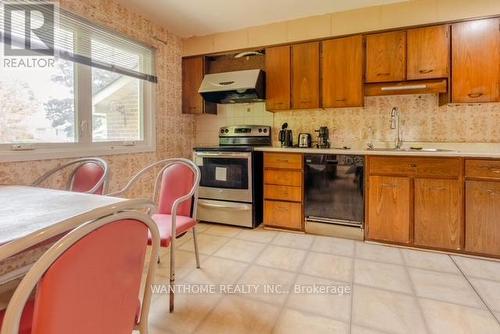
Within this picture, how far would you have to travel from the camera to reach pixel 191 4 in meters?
2.71

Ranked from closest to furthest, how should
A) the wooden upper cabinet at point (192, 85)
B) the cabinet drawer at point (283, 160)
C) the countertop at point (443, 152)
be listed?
the countertop at point (443, 152)
the cabinet drawer at point (283, 160)
the wooden upper cabinet at point (192, 85)

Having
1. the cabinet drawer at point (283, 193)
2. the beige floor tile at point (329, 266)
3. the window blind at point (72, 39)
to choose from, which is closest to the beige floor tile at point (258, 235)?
the cabinet drawer at point (283, 193)

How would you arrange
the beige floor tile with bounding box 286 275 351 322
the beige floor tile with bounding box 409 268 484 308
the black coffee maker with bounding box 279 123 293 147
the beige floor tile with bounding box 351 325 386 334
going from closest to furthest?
1. the beige floor tile with bounding box 351 325 386 334
2. the beige floor tile with bounding box 286 275 351 322
3. the beige floor tile with bounding box 409 268 484 308
4. the black coffee maker with bounding box 279 123 293 147

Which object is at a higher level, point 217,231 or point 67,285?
point 67,285

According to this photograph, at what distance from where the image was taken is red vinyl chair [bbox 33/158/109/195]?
1.95 meters

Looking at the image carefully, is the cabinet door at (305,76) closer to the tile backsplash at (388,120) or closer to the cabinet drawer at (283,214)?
the tile backsplash at (388,120)

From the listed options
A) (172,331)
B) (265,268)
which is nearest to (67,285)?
(172,331)

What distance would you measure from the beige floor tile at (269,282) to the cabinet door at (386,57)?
6.85 ft

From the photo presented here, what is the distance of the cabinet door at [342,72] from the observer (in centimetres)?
283

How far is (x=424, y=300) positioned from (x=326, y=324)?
2.31ft

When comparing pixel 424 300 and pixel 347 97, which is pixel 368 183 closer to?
pixel 347 97

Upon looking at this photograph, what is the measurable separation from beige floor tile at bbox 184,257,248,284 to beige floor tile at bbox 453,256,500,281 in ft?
5.58

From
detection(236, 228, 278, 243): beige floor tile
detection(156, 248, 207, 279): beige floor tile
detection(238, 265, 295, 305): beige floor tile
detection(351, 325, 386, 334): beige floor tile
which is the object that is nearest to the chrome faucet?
detection(236, 228, 278, 243): beige floor tile

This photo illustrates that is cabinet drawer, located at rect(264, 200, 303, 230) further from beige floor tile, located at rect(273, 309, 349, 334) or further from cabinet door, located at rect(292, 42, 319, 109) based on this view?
beige floor tile, located at rect(273, 309, 349, 334)
